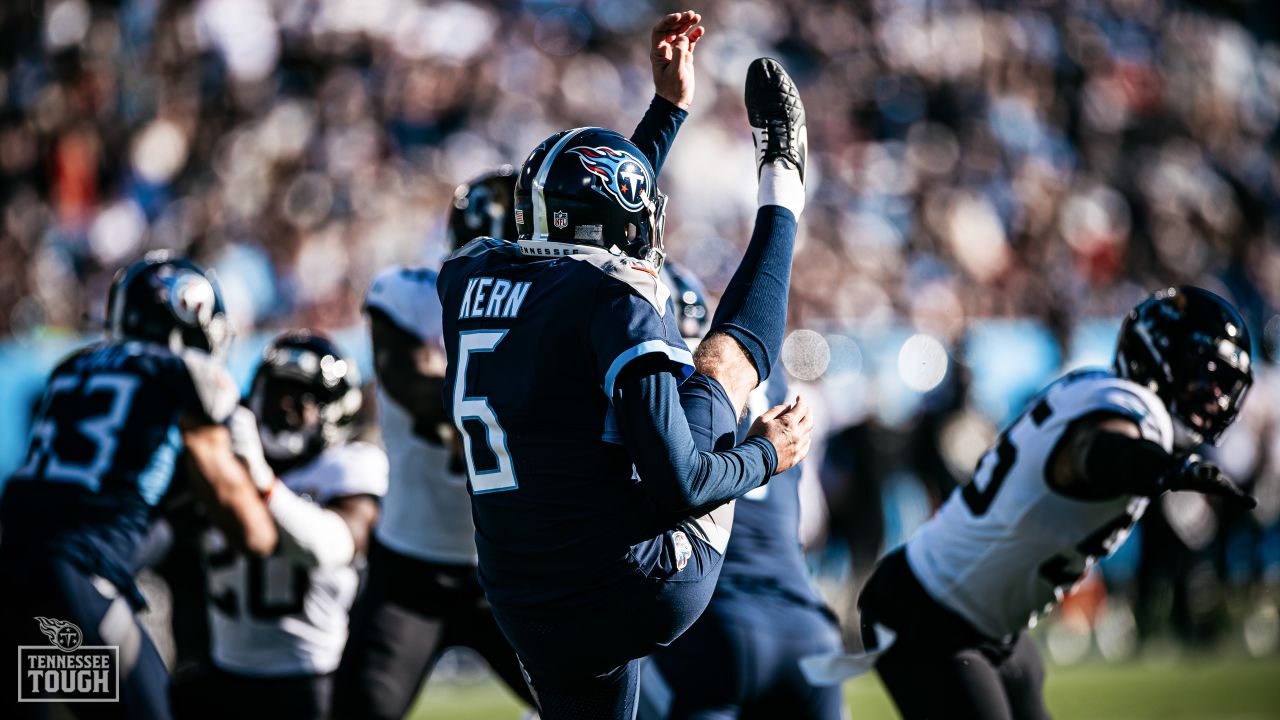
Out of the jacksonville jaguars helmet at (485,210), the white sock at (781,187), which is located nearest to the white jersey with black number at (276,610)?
the jacksonville jaguars helmet at (485,210)

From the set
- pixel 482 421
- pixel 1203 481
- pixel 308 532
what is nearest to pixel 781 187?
pixel 482 421

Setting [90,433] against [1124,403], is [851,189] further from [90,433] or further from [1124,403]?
[90,433]

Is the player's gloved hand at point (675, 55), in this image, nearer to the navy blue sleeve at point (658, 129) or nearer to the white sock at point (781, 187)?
the navy blue sleeve at point (658, 129)

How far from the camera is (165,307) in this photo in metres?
4.67

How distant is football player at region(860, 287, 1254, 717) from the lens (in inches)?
167

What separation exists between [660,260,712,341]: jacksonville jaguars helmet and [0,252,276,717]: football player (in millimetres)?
1445

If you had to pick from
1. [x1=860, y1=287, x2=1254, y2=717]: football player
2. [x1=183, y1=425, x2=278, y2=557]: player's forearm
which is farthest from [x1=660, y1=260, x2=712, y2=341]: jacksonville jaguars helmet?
[x1=183, y1=425, x2=278, y2=557]: player's forearm

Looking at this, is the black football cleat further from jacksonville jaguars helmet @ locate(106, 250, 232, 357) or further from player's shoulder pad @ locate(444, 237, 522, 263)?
jacksonville jaguars helmet @ locate(106, 250, 232, 357)

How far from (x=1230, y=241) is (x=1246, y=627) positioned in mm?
7124

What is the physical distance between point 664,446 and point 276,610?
8.71 ft

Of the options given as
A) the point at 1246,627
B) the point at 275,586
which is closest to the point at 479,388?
the point at 275,586

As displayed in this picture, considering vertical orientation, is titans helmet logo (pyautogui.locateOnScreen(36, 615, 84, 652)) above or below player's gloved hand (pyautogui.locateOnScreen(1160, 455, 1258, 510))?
A: below

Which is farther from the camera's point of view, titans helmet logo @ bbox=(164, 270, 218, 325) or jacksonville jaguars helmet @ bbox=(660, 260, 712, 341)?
titans helmet logo @ bbox=(164, 270, 218, 325)

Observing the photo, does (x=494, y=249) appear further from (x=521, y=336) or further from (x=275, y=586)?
(x=275, y=586)
